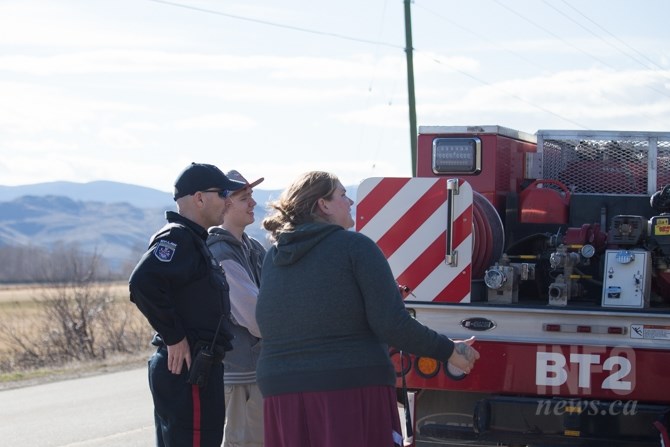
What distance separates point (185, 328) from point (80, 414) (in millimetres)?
6654

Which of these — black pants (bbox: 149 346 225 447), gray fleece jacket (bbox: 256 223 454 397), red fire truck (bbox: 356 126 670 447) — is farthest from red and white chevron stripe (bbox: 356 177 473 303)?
gray fleece jacket (bbox: 256 223 454 397)

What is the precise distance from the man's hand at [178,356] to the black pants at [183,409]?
0.05 metres

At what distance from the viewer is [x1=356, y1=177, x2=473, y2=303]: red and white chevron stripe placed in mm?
6438

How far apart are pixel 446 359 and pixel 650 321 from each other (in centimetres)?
196

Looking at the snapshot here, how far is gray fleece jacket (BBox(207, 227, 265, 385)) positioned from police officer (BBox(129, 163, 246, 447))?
16.9 inches

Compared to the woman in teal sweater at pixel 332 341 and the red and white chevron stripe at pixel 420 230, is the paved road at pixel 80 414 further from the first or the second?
the woman in teal sweater at pixel 332 341

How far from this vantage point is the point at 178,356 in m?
5.06

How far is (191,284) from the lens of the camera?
5164 millimetres

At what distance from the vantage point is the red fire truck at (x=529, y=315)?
6.00 m

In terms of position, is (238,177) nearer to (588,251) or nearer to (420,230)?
(420,230)

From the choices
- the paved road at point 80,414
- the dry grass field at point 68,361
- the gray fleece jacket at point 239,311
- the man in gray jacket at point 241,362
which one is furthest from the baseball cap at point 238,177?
the dry grass field at point 68,361

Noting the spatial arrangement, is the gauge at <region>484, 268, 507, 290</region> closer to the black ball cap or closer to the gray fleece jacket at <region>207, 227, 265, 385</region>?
the gray fleece jacket at <region>207, 227, 265, 385</region>

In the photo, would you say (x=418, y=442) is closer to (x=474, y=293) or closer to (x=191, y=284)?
(x=474, y=293)

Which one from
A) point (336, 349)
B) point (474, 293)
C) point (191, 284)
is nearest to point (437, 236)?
point (474, 293)
